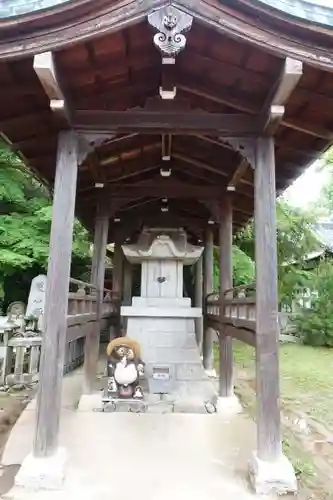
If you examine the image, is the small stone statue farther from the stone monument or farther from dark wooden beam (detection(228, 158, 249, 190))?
dark wooden beam (detection(228, 158, 249, 190))

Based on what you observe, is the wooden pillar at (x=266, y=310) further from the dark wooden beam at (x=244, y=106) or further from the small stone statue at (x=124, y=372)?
the small stone statue at (x=124, y=372)

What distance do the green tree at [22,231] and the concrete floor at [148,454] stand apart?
4786 millimetres

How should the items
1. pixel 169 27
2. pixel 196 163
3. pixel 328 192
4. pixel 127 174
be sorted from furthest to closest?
1. pixel 328 192
2. pixel 127 174
3. pixel 196 163
4. pixel 169 27

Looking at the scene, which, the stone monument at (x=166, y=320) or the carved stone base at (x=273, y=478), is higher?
the stone monument at (x=166, y=320)

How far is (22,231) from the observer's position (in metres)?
9.98

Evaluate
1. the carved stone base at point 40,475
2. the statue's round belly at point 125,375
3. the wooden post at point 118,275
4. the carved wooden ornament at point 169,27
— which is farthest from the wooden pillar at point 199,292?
the carved wooden ornament at point 169,27

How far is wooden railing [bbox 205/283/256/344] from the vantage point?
13.9ft

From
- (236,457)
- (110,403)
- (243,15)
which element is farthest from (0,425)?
(243,15)

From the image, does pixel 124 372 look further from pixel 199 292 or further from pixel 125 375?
pixel 199 292

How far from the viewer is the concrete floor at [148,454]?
3355mm

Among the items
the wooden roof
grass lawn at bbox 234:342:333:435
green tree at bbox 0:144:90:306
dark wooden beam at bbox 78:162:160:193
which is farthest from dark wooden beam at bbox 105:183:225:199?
green tree at bbox 0:144:90:306

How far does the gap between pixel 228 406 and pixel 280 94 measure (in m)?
4.31

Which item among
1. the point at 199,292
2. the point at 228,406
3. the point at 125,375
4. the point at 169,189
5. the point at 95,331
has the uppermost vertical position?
the point at 169,189

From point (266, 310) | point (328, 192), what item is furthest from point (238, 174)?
point (328, 192)
